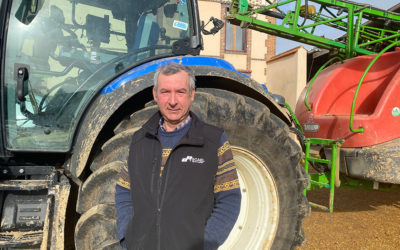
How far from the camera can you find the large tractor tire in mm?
2057

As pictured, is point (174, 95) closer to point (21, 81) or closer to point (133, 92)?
point (133, 92)

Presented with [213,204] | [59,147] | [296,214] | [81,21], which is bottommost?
[296,214]

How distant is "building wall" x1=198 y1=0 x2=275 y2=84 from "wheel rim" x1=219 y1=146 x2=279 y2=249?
10918 mm

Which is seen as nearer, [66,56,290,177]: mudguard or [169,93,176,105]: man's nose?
[169,93,176,105]: man's nose

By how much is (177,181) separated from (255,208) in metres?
1.25

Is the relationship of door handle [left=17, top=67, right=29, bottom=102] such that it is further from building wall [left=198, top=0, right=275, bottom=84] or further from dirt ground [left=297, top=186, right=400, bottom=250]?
building wall [left=198, top=0, right=275, bottom=84]

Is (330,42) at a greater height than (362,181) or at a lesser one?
greater

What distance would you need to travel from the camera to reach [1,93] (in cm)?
205

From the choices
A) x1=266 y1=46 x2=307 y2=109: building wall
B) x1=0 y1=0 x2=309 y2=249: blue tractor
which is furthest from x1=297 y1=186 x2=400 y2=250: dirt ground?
x1=266 y1=46 x2=307 y2=109: building wall

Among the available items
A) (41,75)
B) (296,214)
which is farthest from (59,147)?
(296,214)

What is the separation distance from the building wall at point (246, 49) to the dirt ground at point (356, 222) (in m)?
8.71

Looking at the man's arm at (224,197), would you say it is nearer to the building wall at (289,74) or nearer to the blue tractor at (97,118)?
the blue tractor at (97,118)

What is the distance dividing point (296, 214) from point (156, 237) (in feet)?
4.45

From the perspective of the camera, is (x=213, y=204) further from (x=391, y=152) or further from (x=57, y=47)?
(x=391, y=152)
